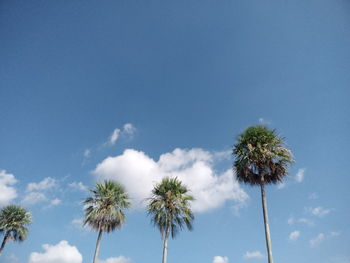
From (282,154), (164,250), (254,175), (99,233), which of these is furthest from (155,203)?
(282,154)

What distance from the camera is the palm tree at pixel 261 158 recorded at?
995 inches

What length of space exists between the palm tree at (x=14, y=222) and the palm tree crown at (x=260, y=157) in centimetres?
4050

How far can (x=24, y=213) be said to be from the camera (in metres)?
45.9

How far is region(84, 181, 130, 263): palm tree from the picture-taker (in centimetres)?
3053

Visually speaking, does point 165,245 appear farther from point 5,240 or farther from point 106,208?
point 5,240

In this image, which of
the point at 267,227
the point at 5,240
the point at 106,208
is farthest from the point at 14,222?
the point at 267,227

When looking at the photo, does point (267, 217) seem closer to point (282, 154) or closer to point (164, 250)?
point (282, 154)

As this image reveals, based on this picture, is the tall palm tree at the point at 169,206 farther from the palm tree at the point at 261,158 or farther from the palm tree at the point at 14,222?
the palm tree at the point at 14,222

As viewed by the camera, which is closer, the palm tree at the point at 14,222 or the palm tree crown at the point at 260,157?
the palm tree crown at the point at 260,157

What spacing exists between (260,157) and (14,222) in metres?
43.8

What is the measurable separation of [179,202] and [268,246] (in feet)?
37.3

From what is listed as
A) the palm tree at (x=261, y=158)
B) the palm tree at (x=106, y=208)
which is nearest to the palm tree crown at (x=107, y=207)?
the palm tree at (x=106, y=208)

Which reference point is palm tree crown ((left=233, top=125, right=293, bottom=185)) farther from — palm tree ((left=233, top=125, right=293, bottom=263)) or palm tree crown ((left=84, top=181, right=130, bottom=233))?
palm tree crown ((left=84, top=181, right=130, bottom=233))

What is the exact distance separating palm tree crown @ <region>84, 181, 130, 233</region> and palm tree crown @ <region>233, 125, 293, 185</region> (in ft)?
52.3
